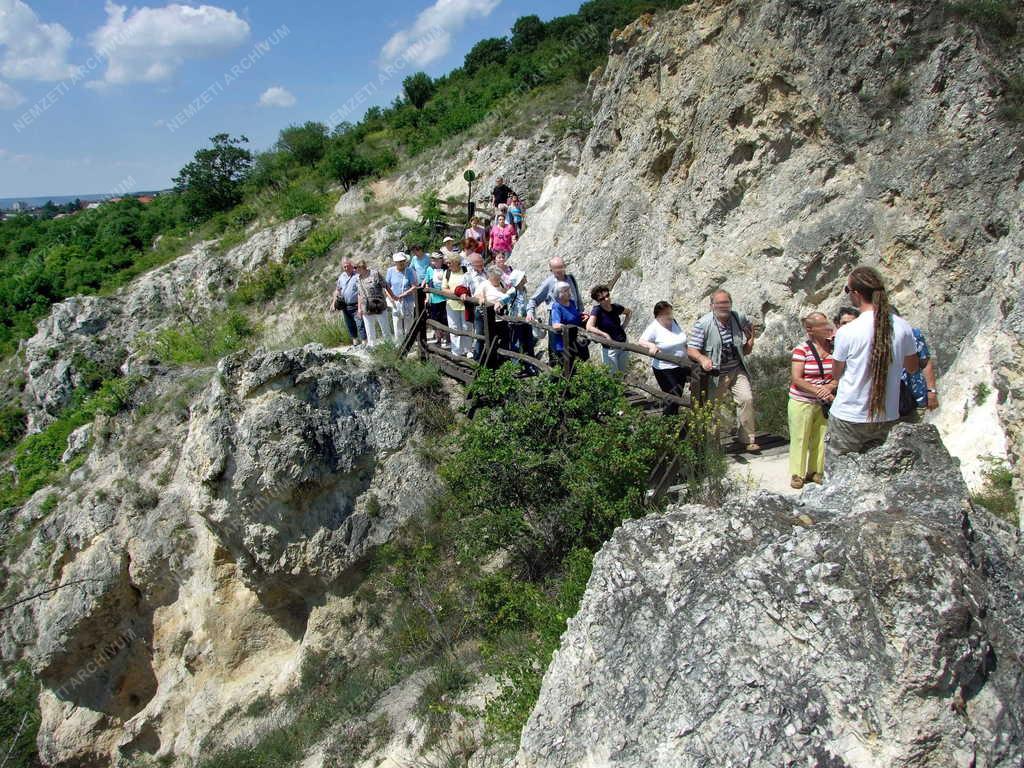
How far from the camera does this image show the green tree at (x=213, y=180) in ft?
104

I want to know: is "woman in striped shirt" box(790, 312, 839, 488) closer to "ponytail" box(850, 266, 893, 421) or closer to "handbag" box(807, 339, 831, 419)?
"handbag" box(807, 339, 831, 419)

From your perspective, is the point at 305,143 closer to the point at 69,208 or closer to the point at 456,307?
the point at 456,307

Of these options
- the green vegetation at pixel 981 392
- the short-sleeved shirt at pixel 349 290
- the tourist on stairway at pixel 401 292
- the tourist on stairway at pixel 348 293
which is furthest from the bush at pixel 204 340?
the green vegetation at pixel 981 392

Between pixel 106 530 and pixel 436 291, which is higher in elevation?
pixel 436 291

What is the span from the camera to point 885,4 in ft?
23.4

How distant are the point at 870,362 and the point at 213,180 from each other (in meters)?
33.9

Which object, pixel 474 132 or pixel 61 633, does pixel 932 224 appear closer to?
pixel 61 633

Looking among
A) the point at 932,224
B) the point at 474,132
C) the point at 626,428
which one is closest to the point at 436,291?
the point at 626,428

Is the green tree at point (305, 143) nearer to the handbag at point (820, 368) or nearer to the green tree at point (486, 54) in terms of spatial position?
the green tree at point (486, 54)

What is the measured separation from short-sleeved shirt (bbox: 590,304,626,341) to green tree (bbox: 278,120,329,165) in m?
30.1

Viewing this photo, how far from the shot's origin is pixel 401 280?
9516 mm

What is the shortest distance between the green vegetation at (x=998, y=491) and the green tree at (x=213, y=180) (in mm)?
33076

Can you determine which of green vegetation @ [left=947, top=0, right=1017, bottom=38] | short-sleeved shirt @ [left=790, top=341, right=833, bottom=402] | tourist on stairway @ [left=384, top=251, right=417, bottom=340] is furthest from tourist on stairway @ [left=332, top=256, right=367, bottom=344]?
green vegetation @ [left=947, top=0, right=1017, bottom=38]

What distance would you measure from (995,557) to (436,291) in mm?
6903
